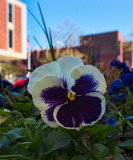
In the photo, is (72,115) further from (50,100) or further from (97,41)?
(97,41)

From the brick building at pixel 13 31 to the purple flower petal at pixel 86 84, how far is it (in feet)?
51.9

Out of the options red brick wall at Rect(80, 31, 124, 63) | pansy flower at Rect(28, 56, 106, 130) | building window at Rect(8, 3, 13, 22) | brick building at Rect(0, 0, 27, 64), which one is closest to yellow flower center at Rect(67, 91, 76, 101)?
pansy flower at Rect(28, 56, 106, 130)

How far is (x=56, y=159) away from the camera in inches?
14.8

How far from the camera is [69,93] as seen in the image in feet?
1.22

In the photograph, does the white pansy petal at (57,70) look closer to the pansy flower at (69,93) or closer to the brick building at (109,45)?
the pansy flower at (69,93)

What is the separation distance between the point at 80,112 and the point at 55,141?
0.24ft

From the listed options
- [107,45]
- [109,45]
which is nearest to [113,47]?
[109,45]

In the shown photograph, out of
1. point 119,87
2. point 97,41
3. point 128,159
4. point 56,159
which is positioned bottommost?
point 128,159

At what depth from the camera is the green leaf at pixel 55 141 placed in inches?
14.6

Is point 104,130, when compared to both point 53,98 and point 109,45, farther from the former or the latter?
point 109,45

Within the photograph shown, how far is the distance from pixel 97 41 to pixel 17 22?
450 inches

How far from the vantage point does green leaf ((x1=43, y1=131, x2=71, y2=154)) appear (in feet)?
1.22

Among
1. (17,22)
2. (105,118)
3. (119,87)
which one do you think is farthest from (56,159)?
(17,22)

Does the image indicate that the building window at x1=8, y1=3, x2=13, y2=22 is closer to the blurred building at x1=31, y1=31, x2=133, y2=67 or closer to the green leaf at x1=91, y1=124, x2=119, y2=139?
the blurred building at x1=31, y1=31, x2=133, y2=67
